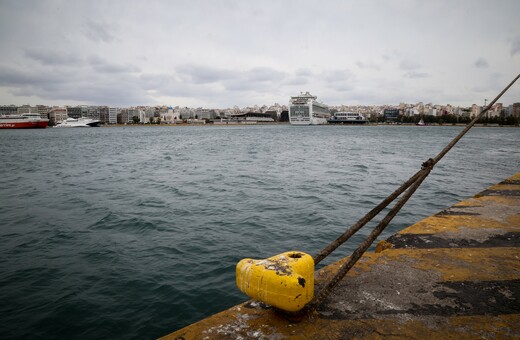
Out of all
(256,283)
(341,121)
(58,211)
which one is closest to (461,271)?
(256,283)

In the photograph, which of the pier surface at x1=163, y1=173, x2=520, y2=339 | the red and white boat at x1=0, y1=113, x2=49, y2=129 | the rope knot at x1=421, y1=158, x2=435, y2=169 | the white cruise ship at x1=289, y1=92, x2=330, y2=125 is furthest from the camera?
the white cruise ship at x1=289, y1=92, x2=330, y2=125

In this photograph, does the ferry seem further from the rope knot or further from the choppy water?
the rope knot

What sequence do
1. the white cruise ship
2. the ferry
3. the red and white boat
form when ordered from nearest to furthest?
the red and white boat → the white cruise ship → the ferry

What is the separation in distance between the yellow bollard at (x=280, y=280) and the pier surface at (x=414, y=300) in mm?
205

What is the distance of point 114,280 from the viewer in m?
5.32

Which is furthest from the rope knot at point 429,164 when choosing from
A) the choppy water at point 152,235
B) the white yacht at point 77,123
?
the white yacht at point 77,123

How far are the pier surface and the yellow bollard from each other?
0.21 meters

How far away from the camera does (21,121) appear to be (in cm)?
11081

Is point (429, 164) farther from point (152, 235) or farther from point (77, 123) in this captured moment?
point (77, 123)

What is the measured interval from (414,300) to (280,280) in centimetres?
126

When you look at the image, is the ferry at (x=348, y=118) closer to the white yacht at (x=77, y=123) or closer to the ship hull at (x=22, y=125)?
the white yacht at (x=77, y=123)

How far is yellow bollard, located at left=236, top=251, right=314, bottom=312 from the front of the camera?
2.37m

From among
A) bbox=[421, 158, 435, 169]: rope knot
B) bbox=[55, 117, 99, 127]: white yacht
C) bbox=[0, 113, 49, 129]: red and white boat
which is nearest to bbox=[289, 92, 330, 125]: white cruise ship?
bbox=[55, 117, 99, 127]: white yacht

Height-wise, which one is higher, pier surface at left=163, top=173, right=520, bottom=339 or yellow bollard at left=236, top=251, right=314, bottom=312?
yellow bollard at left=236, top=251, right=314, bottom=312
